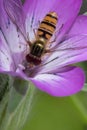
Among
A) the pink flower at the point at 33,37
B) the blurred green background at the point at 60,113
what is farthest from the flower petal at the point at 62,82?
the blurred green background at the point at 60,113

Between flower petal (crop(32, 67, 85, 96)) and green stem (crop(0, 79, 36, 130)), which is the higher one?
flower petal (crop(32, 67, 85, 96))

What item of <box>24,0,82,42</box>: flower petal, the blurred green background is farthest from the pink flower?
the blurred green background

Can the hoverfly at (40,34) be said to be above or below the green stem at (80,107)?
above

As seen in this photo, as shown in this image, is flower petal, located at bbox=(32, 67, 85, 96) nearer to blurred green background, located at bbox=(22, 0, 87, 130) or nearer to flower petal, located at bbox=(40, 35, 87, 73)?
flower petal, located at bbox=(40, 35, 87, 73)

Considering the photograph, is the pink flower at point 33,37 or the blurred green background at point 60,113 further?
the blurred green background at point 60,113

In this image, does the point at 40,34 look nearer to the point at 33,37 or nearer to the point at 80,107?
the point at 33,37

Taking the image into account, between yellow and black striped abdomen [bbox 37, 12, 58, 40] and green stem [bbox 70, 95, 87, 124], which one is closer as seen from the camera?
yellow and black striped abdomen [bbox 37, 12, 58, 40]

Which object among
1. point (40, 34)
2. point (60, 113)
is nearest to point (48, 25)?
point (40, 34)

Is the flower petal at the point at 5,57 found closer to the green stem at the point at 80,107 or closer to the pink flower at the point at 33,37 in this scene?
the pink flower at the point at 33,37
